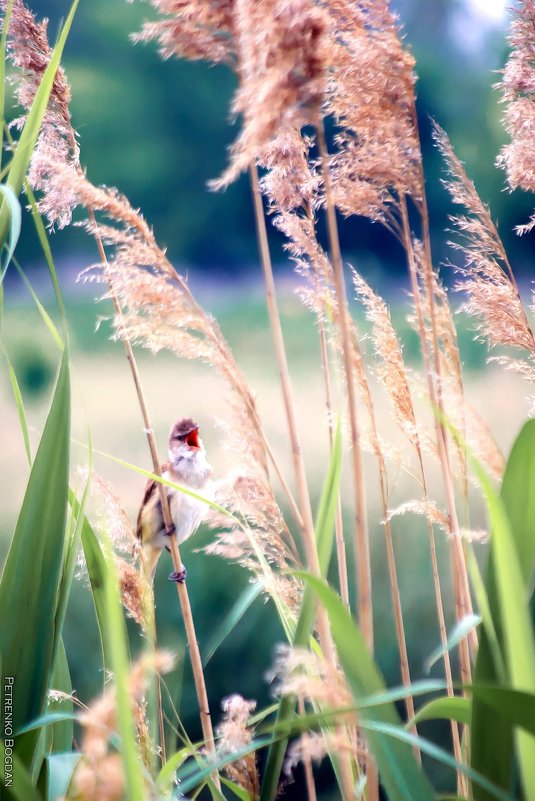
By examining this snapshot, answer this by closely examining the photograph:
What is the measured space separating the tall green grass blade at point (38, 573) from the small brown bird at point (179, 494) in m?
0.69

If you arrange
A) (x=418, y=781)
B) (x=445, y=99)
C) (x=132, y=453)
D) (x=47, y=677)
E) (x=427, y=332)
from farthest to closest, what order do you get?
1. (x=445, y=99)
2. (x=132, y=453)
3. (x=427, y=332)
4. (x=47, y=677)
5. (x=418, y=781)

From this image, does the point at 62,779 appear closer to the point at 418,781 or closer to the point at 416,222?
the point at 418,781

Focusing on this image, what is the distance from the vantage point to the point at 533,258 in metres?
1.89

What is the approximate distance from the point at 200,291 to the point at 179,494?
0.52 metres

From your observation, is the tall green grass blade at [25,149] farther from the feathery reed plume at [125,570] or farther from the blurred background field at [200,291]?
the blurred background field at [200,291]

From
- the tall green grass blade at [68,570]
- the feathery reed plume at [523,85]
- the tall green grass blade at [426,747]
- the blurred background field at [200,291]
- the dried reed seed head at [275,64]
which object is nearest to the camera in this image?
the tall green grass blade at [426,747]

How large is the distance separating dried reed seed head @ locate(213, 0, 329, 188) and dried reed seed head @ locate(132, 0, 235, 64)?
33 mm

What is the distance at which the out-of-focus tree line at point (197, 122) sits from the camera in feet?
5.34

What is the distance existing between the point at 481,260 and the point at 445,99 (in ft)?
3.12

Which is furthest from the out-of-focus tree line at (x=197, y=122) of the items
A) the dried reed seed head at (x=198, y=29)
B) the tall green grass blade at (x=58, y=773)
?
the tall green grass blade at (x=58, y=773)

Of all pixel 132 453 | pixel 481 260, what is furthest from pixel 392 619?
pixel 481 260

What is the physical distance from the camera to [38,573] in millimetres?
692

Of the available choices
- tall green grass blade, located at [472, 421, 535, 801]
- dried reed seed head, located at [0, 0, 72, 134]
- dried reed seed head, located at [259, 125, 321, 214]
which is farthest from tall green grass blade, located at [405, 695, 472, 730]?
dried reed seed head, located at [0, 0, 72, 134]

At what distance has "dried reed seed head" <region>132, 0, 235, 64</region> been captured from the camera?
2.24 ft
